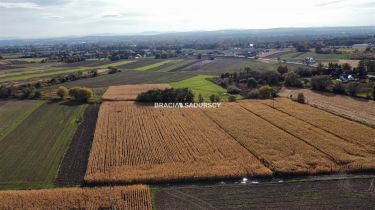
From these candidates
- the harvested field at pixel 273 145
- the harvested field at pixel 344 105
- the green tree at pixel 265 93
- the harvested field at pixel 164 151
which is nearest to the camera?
the harvested field at pixel 164 151

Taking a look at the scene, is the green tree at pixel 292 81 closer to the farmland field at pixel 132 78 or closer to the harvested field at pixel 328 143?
the harvested field at pixel 328 143

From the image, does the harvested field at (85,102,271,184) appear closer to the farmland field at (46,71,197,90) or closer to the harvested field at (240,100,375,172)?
the harvested field at (240,100,375,172)

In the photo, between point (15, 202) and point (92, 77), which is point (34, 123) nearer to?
point (15, 202)

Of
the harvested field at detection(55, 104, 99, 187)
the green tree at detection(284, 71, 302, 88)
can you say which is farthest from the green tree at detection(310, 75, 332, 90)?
the harvested field at detection(55, 104, 99, 187)

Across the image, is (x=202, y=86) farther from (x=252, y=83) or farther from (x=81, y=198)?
(x=81, y=198)

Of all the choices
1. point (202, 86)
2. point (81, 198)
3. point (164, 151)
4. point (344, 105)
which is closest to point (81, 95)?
point (202, 86)

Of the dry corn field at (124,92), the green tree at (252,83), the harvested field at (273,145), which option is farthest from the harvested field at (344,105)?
the dry corn field at (124,92)
